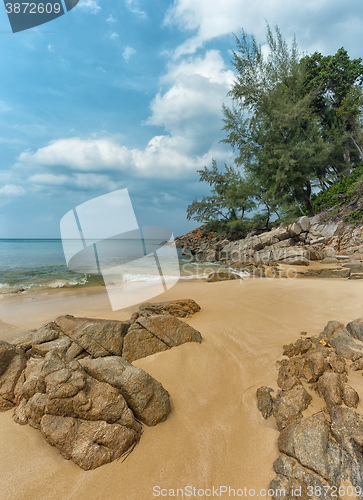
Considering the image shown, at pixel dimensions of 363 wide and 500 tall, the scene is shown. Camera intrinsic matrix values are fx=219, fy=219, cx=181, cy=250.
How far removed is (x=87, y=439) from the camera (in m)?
1.60

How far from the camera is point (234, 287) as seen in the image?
276 inches

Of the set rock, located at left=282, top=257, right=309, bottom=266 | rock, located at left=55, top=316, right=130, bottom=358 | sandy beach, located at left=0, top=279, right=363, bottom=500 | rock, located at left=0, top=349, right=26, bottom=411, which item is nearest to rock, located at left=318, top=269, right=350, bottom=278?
rock, located at left=282, top=257, right=309, bottom=266

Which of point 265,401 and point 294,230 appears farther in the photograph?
point 294,230

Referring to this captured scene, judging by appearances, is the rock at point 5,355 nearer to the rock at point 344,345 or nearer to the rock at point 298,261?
the rock at point 344,345

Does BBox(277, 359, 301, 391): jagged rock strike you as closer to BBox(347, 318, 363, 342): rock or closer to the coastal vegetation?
BBox(347, 318, 363, 342): rock

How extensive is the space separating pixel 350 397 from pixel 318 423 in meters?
0.41

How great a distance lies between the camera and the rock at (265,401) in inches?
79.3

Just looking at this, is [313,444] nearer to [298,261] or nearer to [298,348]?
[298,348]

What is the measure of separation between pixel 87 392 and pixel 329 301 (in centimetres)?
455

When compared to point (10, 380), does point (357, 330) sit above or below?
below

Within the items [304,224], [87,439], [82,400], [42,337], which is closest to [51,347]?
[42,337]

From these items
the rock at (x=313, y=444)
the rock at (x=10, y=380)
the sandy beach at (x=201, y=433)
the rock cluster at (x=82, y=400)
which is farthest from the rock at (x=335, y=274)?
the rock at (x=10, y=380)

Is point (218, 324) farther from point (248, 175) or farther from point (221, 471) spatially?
point (248, 175)

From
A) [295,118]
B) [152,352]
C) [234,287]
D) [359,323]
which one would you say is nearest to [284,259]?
[234,287]
